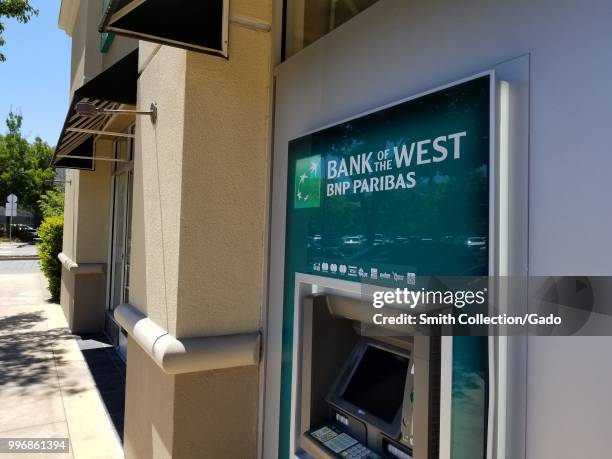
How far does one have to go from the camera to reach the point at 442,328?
1632mm

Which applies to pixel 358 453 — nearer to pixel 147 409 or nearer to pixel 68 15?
pixel 147 409

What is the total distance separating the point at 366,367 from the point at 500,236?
94 centimetres

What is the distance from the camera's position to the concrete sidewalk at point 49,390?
13.5 ft

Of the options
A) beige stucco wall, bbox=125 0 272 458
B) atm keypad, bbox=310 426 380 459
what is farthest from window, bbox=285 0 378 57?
atm keypad, bbox=310 426 380 459

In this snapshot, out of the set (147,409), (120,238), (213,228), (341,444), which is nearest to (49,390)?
(147,409)

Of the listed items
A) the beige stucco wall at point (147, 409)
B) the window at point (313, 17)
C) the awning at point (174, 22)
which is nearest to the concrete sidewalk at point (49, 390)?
the beige stucco wall at point (147, 409)

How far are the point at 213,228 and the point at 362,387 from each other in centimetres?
129

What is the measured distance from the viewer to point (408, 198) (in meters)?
1.82

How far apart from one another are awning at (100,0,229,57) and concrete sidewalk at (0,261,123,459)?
128 inches

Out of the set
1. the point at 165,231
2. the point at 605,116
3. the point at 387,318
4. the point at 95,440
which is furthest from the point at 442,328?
the point at 95,440

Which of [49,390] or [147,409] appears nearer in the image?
[147,409]

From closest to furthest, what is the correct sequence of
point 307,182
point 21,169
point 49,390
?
point 307,182, point 49,390, point 21,169

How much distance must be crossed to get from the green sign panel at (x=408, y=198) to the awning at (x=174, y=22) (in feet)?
2.65

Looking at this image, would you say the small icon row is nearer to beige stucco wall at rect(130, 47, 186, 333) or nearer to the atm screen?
the atm screen
